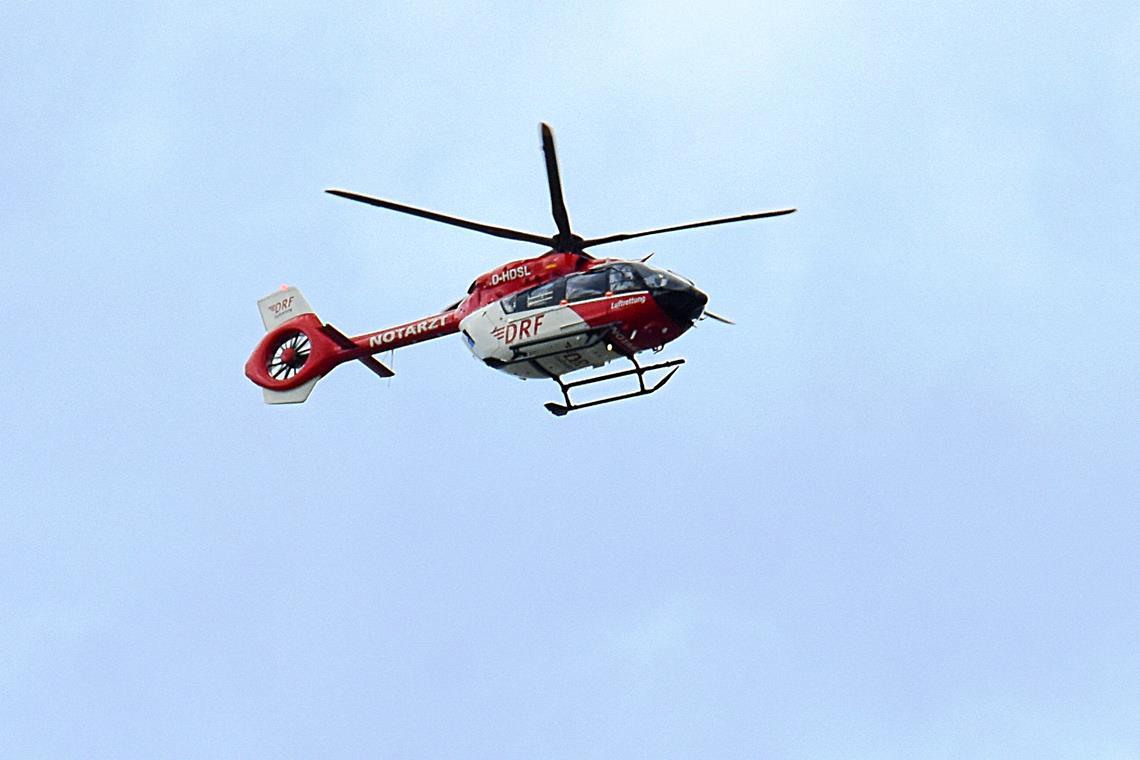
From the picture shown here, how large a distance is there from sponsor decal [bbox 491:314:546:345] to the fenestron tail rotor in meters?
1.54

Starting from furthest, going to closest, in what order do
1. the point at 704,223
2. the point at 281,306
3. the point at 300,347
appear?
the point at 281,306 < the point at 300,347 < the point at 704,223

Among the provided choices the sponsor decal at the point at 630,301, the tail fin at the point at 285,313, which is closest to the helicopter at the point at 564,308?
the sponsor decal at the point at 630,301

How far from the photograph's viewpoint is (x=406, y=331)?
41.1 metres

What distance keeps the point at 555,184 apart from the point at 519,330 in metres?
3.10

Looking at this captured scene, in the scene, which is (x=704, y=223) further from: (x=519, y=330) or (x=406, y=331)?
(x=406, y=331)

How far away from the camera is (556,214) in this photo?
37594mm

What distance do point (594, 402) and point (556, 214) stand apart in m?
3.68

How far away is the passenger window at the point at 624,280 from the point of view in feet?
121

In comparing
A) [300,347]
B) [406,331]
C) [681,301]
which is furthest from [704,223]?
[300,347]

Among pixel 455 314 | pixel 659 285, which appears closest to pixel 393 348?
pixel 455 314

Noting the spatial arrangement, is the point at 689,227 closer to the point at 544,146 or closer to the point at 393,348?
the point at 544,146

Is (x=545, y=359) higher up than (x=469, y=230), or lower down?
lower down

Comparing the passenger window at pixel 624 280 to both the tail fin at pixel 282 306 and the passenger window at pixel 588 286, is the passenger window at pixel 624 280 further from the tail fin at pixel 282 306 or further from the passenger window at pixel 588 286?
the tail fin at pixel 282 306

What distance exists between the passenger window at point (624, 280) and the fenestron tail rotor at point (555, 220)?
1.93 feet
